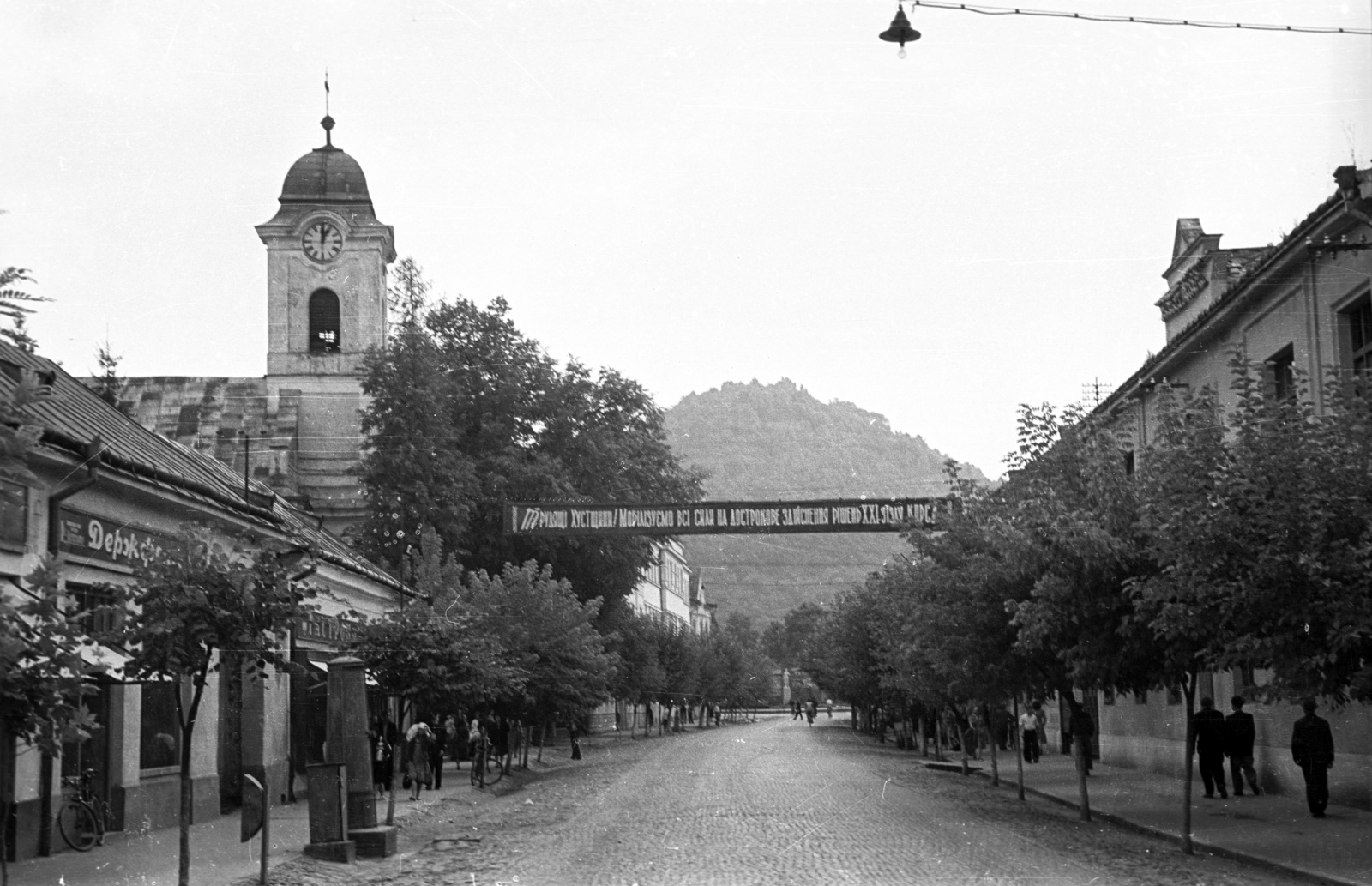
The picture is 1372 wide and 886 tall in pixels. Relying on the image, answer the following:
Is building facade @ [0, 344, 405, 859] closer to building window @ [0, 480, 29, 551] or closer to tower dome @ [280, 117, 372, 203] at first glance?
building window @ [0, 480, 29, 551]

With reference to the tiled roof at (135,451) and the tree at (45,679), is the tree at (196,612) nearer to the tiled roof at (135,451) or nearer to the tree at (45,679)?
the tiled roof at (135,451)

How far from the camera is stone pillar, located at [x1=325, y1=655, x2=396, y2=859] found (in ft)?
59.8

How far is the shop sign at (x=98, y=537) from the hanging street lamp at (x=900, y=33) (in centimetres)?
969

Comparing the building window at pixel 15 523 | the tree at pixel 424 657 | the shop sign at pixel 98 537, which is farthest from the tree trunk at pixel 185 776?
the tree at pixel 424 657

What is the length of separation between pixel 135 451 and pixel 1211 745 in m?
16.8

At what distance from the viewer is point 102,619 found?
762 inches

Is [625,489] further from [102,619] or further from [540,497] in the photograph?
[102,619]

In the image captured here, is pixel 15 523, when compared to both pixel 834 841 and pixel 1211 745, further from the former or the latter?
pixel 1211 745

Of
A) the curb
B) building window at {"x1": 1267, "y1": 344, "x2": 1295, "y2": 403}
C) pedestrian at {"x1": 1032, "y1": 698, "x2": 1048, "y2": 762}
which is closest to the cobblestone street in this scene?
the curb

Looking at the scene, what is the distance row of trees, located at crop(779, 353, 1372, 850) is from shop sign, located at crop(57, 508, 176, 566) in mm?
11029

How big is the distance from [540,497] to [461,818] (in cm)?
2493

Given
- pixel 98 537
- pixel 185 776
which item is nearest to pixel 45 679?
pixel 185 776

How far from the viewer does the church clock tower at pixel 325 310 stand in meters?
56.4

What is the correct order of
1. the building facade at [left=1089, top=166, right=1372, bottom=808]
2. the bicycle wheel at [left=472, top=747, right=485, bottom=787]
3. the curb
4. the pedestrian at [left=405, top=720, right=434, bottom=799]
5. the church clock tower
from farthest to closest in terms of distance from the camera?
the church clock tower < the bicycle wheel at [left=472, top=747, right=485, bottom=787] < the pedestrian at [left=405, top=720, right=434, bottom=799] < the building facade at [left=1089, top=166, right=1372, bottom=808] < the curb
